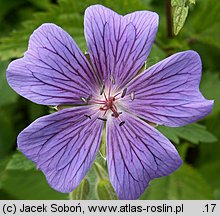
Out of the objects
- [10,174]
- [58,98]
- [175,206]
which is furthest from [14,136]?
[58,98]

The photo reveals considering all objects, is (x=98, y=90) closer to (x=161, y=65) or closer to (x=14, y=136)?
(x=161, y=65)

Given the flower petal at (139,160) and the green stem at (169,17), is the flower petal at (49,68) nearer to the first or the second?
the flower petal at (139,160)

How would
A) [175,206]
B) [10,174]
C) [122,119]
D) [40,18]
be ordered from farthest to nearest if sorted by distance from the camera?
[10,174]
[40,18]
[175,206]
[122,119]

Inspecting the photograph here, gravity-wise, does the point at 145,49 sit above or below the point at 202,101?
above

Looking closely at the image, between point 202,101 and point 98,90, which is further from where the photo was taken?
point 98,90

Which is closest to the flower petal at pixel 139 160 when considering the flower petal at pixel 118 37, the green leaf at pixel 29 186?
the flower petal at pixel 118 37

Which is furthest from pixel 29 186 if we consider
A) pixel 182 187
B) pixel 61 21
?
pixel 61 21
